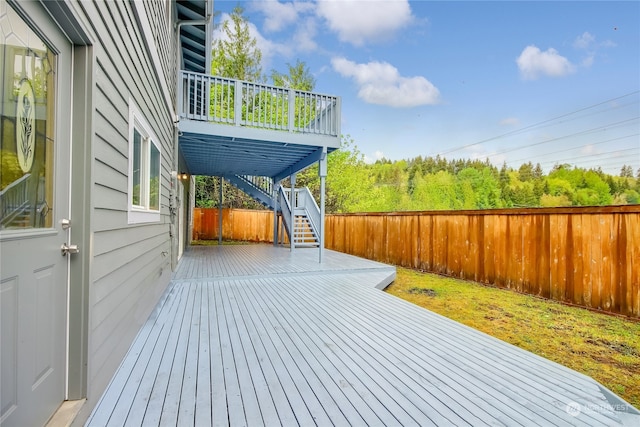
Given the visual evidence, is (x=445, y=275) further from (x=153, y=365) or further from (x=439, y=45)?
(x=439, y=45)

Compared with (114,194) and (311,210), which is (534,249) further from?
(114,194)

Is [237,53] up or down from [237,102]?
up

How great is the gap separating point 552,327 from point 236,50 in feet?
68.7

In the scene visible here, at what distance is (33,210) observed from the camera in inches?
50.9

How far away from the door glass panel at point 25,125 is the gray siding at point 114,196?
10.2 inches

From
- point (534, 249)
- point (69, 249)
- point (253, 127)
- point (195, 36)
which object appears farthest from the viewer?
point (195, 36)

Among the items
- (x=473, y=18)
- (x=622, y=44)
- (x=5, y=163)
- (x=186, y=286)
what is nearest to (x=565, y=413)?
(x=5, y=163)

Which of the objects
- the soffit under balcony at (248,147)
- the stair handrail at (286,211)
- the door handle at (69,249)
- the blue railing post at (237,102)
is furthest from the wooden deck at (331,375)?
the stair handrail at (286,211)

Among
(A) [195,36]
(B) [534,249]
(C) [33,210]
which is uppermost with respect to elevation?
(A) [195,36]

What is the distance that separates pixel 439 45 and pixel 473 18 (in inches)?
210

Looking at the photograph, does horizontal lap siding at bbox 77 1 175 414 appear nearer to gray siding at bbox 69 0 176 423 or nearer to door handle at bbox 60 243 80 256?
gray siding at bbox 69 0 176 423

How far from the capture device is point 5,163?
3.67ft

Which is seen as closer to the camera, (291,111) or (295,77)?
(291,111)

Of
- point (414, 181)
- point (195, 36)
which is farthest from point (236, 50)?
point (414, 181)
